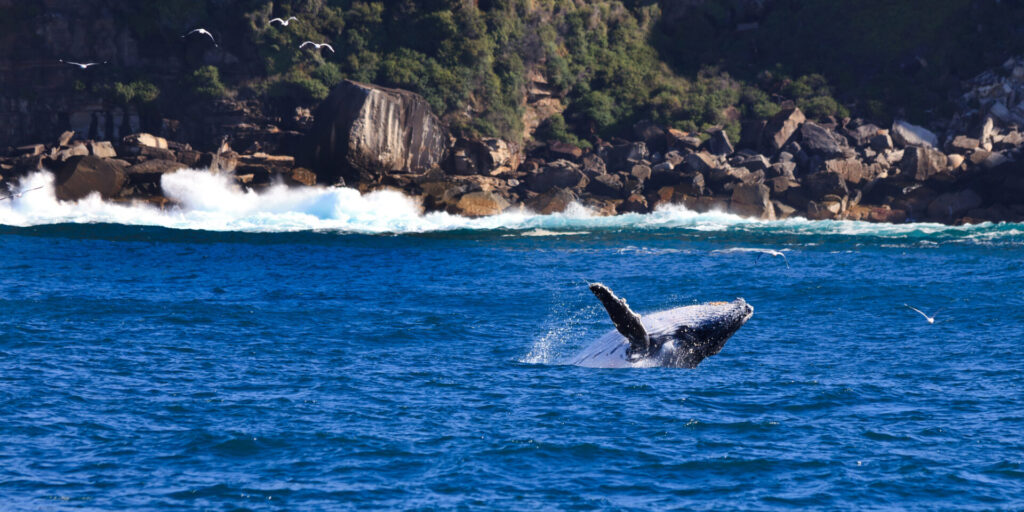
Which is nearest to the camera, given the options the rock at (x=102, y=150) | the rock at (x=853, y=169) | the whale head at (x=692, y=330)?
the whale head at (x=692, y=330)

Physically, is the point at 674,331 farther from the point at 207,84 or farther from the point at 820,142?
the point at 207,84

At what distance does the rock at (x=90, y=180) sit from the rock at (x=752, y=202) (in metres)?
33.3

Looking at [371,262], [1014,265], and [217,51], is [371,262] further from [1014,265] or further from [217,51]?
[217,51]

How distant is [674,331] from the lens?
17.7m

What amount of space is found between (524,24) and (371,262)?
119ft

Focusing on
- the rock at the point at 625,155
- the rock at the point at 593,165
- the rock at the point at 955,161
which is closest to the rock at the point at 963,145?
the rock at the point at 955,161

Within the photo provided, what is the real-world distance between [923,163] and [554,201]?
67.2ft

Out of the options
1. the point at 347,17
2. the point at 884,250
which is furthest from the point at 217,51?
the point at 884,250

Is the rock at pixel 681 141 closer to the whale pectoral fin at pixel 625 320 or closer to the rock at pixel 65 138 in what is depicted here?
the rock at pixel 65 138

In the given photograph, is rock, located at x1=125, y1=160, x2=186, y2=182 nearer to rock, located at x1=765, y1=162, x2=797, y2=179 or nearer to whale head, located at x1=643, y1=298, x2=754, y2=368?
rock, located at x1=765, y1=162, x2=797, y2=179

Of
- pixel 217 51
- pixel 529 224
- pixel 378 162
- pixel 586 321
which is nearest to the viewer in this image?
pixel 586 321

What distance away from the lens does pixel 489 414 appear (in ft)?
57.6

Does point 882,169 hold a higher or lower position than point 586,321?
higher

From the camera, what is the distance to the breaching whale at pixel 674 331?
16.7 metres
